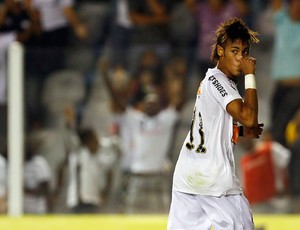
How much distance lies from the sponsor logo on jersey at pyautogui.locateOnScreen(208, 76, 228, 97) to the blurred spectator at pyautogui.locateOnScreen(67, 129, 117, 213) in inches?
172

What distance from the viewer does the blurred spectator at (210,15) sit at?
10086 mm

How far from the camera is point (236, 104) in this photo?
5516 mm

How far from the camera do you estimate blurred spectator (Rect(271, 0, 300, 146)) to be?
9.83 meters

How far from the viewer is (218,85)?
5641 mm

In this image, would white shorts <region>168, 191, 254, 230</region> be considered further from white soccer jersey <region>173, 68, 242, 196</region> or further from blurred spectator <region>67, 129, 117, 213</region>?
blurred spectator <region>67, 129, 117, 213</region>

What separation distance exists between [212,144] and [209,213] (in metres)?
0.42

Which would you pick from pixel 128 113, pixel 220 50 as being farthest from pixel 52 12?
pixel 220 50

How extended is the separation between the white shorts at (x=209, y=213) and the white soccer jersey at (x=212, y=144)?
53 mm

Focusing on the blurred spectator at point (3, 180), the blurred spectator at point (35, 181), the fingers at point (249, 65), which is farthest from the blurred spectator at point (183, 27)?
the fingers at point (249, 65)

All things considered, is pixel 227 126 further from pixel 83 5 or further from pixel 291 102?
pixel 83 5

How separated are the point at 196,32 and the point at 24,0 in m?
2.02

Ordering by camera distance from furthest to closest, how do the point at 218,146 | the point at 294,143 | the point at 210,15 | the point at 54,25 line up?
the point at 54,25 → the point at 210,15 → the point at 294,143 → the point at 218,146

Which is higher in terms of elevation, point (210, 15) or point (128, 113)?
point (210, 15)

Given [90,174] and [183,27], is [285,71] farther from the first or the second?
[90,174]
